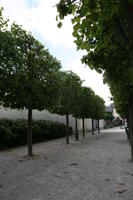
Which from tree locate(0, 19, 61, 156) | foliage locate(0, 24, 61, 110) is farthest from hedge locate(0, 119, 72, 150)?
foliage locate(0, 24, 61, 110)

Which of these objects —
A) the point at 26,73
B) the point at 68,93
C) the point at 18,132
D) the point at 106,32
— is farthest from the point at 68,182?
the point at 68,93

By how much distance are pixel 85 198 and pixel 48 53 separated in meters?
8.65

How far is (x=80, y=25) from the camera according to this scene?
117 inches

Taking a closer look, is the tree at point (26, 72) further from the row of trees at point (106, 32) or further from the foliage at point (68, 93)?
the row of trees at point (106, 32)

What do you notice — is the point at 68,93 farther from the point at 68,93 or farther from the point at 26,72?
the point at 26,72

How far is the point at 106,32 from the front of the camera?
343cm

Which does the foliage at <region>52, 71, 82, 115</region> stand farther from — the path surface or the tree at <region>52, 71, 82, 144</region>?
the path surface

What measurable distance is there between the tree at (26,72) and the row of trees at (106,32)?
20.0ft

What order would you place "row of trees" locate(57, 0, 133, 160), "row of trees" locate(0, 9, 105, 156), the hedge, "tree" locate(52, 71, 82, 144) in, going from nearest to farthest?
"row of trees" locate(57, 0, 133, 160) → "row of trees" locate(0, 9, 105, 156) → the hedge → "tree" locate(52, 71, 82, 144)

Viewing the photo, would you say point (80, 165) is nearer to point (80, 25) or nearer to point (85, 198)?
point (85, 198)

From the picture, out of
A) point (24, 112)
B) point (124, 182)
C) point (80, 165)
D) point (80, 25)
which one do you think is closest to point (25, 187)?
point (124, 182)

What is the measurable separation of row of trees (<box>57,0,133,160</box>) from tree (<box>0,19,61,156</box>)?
610 centimetres

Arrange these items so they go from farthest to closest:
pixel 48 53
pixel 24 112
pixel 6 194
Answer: pixel 24 112 → pixel 48 53 → pixel 6 194

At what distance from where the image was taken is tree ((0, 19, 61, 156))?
1029cm
